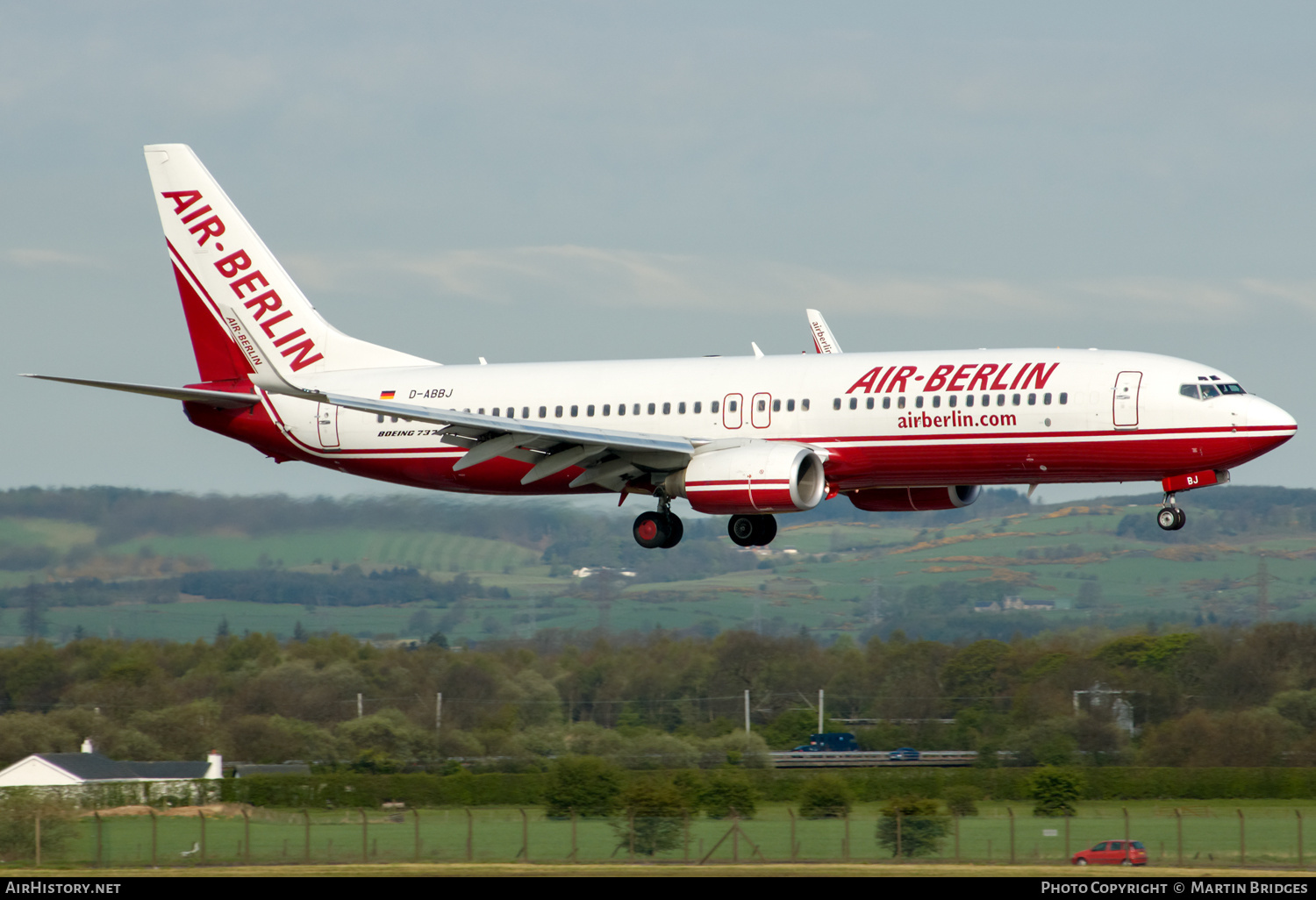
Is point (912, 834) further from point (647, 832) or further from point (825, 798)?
point (825, 798)

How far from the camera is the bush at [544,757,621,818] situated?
53094 millimetres

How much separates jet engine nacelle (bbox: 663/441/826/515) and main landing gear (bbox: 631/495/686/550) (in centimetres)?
308

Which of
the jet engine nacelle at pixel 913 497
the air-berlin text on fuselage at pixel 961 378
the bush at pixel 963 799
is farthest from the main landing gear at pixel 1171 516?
the bush at pixel 963 799

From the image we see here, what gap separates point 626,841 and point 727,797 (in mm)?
11071

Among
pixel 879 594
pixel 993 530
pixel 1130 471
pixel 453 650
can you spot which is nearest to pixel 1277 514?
pixel 993 530

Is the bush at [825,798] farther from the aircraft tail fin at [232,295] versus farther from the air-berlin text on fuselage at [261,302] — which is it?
the air-berlin text on fuselage at [261,302]

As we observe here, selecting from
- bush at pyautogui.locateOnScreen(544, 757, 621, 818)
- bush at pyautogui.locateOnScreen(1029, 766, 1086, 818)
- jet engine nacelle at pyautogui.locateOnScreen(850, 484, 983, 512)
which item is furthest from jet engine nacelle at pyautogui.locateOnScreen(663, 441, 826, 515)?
bush at pyautogui.locateOnScreen(1029, 766, 1086, 818)

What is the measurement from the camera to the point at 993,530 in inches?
6029

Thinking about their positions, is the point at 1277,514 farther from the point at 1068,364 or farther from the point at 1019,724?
the point at 1068,364

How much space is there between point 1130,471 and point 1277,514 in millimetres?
102598

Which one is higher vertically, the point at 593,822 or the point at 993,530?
the point at 993,530

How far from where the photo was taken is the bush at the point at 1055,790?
56.1 meters

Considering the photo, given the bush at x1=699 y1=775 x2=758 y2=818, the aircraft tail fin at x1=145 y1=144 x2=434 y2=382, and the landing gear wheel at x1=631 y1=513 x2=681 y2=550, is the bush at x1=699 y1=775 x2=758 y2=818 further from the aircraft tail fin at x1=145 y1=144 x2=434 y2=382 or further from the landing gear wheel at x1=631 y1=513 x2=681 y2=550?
the aircraft tail fin at x1=145 y1=144 x2=434 y2=382

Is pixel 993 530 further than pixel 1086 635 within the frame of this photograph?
Yes
